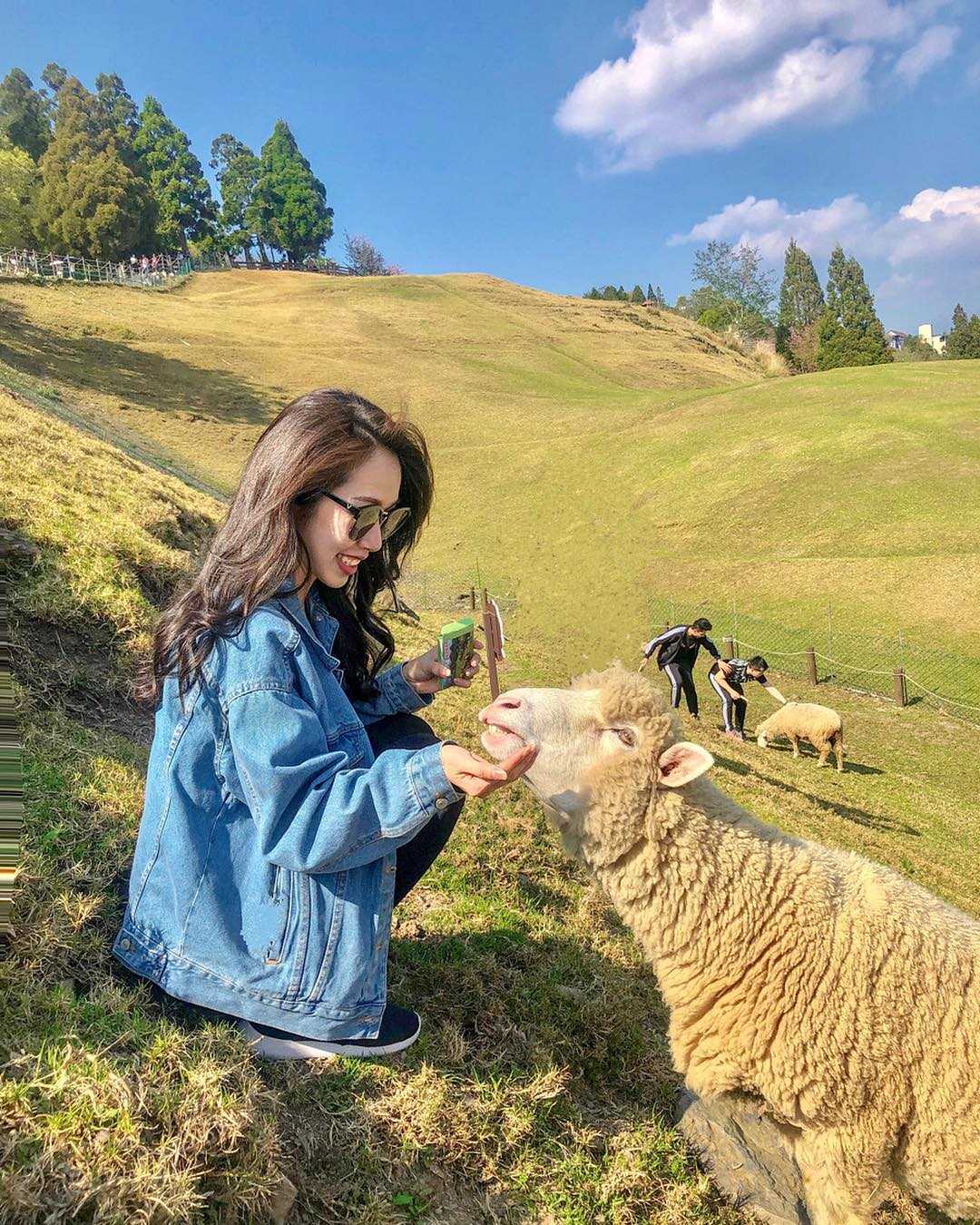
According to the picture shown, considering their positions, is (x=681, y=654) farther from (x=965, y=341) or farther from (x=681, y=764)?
(x=965, y=341)

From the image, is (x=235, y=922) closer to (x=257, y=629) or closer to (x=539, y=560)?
(x=257, y=629)

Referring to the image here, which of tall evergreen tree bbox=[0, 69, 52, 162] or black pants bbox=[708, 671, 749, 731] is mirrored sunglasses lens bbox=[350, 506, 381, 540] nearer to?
black pants bbox=[708, 671, 749, 731]

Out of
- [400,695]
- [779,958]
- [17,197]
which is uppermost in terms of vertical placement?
[17,197]

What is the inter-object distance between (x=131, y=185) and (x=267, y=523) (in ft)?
217

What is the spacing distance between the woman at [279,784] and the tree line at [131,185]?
175 feet

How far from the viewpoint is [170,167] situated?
75.6 meters

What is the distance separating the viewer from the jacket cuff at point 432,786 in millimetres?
1874

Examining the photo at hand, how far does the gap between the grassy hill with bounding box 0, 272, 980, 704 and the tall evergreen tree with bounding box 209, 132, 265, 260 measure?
35.1 m

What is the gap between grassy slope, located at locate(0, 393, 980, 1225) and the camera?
1.80 m

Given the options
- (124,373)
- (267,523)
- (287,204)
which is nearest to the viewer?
(267,523)

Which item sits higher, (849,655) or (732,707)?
(849,655)

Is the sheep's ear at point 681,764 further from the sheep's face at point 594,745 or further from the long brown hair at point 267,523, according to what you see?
the long brown hair at point 267,523

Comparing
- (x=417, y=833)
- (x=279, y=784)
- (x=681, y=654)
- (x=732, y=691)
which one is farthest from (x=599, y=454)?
(x=279, y=784)

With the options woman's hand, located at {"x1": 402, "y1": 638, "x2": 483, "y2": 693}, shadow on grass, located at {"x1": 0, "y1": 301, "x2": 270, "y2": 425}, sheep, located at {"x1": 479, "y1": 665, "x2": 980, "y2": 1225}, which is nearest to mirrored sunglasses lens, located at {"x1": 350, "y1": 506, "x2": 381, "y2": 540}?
woman's hand, located at {"x1": 402, "y1": 638, "x2": 483, "y2": 693}
